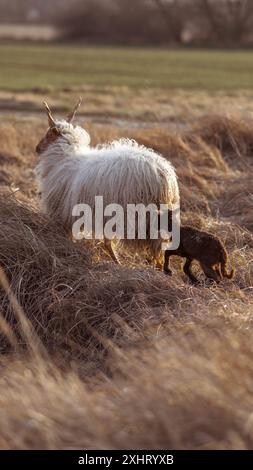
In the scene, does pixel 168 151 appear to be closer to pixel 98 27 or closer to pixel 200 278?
pixel 200 278

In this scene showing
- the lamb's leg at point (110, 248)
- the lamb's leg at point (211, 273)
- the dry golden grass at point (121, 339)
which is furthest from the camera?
the lamb's leg at point (110, 248)

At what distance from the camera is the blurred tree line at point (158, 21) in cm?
7231

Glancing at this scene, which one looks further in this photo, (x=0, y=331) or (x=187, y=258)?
(x=187, y=258)

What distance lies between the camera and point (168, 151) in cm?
1248

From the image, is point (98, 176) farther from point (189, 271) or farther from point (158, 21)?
point (158, 21)

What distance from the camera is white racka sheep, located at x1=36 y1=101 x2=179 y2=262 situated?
787 centimetres

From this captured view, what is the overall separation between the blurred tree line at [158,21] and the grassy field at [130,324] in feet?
192

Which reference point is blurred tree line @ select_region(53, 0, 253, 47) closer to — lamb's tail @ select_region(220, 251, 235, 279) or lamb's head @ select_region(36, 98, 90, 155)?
lamb's head @ select_region(36, 98, 90, 155)

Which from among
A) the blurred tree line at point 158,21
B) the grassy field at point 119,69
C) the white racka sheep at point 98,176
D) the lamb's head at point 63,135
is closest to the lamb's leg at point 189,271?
the white racka sheep at point 98,176

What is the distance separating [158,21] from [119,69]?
35668mm

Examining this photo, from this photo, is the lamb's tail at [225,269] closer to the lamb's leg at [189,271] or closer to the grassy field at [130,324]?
the grassy field at [130,324]

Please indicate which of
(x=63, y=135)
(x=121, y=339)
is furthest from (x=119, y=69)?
(x=121, y=339)

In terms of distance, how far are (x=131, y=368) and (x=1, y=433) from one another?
3.21 ft

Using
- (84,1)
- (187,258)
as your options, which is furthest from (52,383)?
(84,1)
